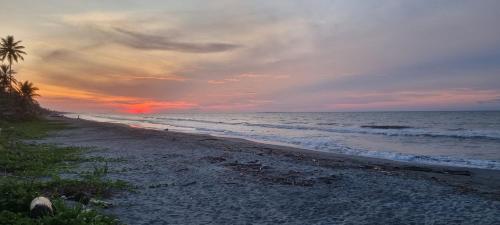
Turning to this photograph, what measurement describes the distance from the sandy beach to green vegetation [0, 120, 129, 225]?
2.80 feet

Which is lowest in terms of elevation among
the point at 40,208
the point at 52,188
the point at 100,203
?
the point at 100,203

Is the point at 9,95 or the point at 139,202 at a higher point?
the point at 9,95

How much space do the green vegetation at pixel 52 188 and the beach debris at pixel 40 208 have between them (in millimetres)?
149

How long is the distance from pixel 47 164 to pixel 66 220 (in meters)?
11.4

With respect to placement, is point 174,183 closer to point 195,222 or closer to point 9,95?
point 195,222

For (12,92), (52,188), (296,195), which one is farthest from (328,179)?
(12,92)

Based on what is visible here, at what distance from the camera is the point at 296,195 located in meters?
12.7

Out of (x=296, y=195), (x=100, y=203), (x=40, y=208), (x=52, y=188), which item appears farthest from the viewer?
(x=296, y=195)

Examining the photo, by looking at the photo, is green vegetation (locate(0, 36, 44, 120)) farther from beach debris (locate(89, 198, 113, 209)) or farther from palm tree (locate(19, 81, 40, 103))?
beach debris (locate(89, 198, 113, 209))

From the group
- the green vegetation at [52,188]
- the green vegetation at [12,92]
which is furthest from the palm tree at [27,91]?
the green vegetation at [52,188]

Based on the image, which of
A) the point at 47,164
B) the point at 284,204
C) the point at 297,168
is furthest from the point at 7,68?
the point at 284,204

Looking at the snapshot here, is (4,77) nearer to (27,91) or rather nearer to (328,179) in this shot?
(27,91)

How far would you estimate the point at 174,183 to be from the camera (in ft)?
47.2

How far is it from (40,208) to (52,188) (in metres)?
4.19
